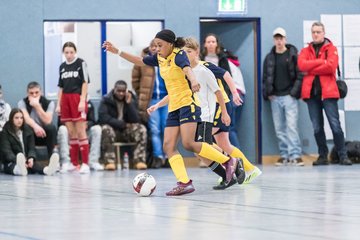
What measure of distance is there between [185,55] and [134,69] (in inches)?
270

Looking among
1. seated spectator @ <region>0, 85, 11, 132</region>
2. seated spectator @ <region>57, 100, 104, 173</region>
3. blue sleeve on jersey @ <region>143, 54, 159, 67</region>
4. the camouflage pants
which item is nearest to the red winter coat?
the camouflage pants

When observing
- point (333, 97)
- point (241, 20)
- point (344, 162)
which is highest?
point (241, 20)

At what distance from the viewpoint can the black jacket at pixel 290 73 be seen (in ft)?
57.0

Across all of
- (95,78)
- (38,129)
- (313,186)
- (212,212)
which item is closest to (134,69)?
(95,78)

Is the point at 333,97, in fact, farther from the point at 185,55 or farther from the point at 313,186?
the point at 185,55

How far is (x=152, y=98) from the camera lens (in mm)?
17156

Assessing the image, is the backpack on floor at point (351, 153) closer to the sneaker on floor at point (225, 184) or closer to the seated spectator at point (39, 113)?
the seated spectator at point (39, 113)

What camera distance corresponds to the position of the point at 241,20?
18.3 m

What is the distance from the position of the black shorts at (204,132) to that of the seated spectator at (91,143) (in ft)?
17.3

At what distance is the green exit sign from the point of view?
17.9 meters

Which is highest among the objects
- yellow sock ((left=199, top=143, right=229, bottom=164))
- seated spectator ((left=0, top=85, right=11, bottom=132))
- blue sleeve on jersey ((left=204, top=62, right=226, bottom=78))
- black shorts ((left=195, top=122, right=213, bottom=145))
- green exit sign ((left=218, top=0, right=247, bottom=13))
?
green exit sign ((left=218, top=0, right=247, bottom=13))

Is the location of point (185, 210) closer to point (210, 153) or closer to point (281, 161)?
point (210, 153)

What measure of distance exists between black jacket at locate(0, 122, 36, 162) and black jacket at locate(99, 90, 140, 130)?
1521mm

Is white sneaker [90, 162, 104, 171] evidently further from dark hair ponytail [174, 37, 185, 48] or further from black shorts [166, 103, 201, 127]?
dark hair ponytail [174, 37, 185, 48]
